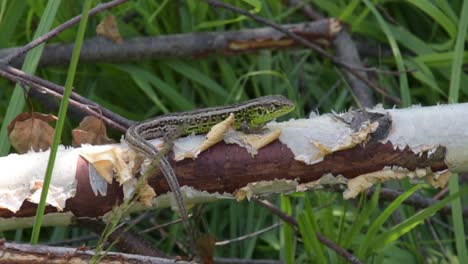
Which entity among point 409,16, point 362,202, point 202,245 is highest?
point 409,16

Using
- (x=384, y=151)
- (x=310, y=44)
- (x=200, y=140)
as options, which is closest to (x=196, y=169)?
(x=200, y=140)

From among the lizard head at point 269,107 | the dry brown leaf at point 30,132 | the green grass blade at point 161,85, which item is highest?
the green grass blade at point 161,85

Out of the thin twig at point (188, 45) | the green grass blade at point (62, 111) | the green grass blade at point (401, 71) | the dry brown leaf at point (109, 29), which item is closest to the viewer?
the green grass blade at point (62, 111)

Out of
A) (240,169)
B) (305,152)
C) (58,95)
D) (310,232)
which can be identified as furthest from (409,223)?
(58,95)

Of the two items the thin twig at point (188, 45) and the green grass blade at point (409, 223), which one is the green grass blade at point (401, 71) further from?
the green grass blade at point (409, 223)

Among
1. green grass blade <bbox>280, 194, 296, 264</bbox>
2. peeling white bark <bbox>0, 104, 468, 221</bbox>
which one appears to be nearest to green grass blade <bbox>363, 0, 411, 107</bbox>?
green grass blade <bbox>280, 194, 296, 264</bbox>

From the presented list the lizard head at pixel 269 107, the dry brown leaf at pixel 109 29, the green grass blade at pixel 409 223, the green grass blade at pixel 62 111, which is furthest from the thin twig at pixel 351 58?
the green grass blade at pixel 62 111

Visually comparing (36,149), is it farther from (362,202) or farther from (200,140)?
(362,202)
